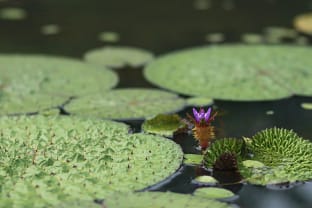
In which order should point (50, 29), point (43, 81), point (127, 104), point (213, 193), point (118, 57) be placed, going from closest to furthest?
point (213, 193) → point (127, 104) → point (43, 81) → point (118, 57) → point (50, 29)

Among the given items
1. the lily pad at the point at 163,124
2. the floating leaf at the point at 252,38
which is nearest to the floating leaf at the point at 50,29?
the floating leaf at the point at 252,38

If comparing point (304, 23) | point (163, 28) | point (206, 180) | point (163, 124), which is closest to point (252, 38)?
point (304, 23)

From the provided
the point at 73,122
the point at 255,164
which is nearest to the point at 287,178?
the point at 255,164

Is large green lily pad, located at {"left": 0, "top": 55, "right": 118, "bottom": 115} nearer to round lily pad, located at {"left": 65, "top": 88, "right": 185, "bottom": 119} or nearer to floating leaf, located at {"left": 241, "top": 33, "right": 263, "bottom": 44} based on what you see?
round lily pad, located at {"left": 65, "top": 88, "right": 185, "bottom": 119}

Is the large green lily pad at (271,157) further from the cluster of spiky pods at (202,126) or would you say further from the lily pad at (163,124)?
the lily pad at (163,124)

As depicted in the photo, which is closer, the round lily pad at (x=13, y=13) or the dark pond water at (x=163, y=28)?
the dark pond water at (x=163, y=28)

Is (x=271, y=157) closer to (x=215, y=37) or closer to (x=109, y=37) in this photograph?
(x=215, y=37)

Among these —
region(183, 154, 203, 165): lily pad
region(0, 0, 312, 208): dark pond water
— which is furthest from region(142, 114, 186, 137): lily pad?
region(183, 154, 203, 165): lily pad

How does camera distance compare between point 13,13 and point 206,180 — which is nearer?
point 206,180

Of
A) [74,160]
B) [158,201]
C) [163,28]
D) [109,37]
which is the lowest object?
[158,201]
